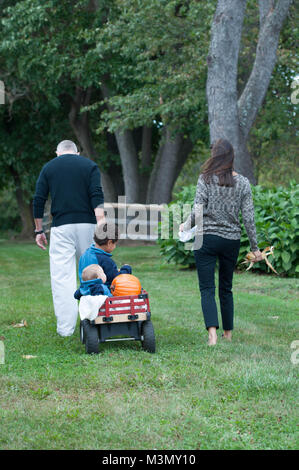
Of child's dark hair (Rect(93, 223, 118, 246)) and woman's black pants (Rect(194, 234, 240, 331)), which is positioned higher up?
child's dark hair (Rect(93, 223, 118, 246))

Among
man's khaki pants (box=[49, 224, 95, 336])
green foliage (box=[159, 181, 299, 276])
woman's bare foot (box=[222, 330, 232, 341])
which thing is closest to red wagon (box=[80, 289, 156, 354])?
man's khaki pants (box=[49, 224, 95, 336])

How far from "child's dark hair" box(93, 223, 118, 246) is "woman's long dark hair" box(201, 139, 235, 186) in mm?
1010

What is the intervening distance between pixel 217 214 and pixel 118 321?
4.58 feet

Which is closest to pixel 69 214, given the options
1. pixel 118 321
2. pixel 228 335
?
pixel 118 321

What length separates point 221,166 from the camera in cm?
604

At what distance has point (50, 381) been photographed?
488 centimetres

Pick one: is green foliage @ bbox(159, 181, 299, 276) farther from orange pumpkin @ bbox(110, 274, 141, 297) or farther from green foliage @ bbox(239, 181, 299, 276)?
orange pumpkin @ bbox(110, 274, 141, 297)

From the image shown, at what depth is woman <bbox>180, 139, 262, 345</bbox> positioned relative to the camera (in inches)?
238

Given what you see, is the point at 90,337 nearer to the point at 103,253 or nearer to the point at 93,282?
the point at 93,282

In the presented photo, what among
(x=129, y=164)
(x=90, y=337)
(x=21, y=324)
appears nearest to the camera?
(x=90, y=337)

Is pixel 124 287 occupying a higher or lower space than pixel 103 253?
lower

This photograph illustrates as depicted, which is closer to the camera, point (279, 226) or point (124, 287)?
point (124, 287)

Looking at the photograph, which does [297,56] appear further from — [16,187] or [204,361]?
[16,187]

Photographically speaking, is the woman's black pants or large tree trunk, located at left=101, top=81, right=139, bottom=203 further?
large tree trunk, located at left=101, top=81, right=139, bottom=203
